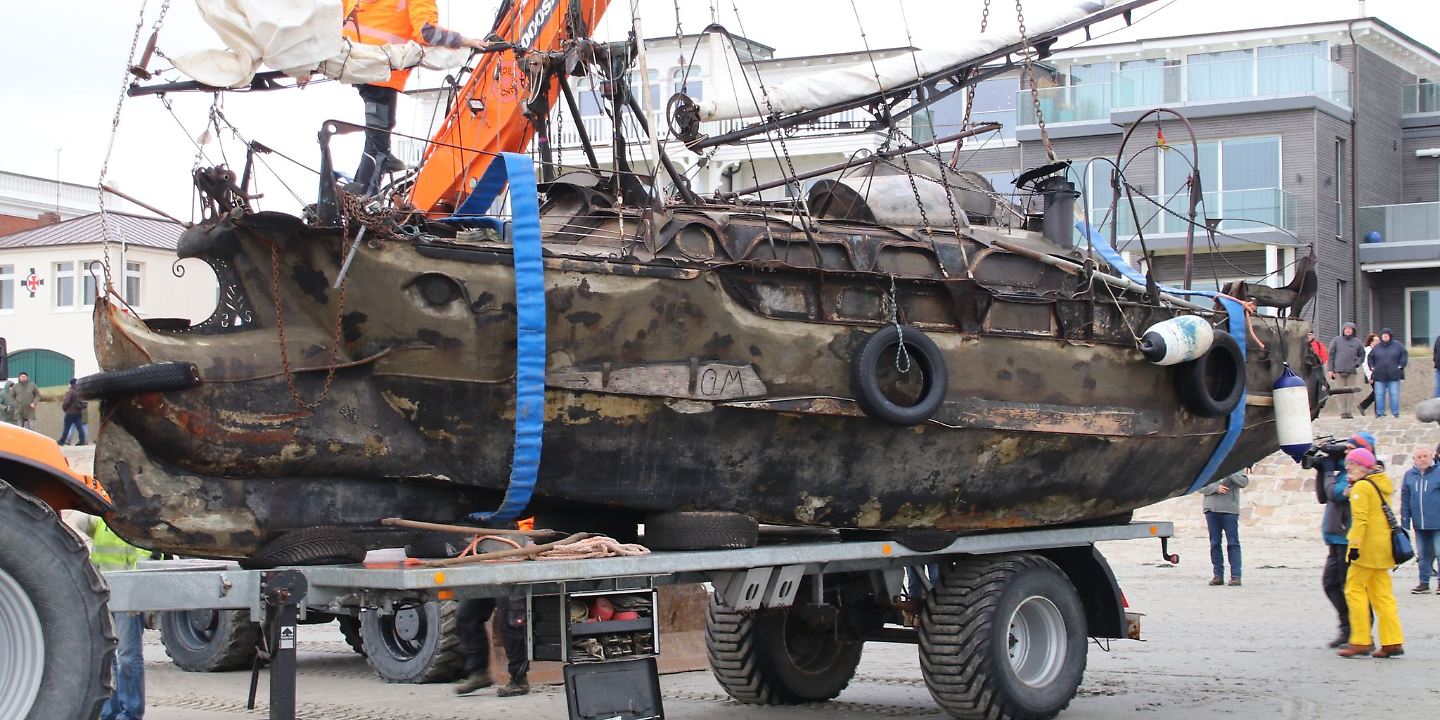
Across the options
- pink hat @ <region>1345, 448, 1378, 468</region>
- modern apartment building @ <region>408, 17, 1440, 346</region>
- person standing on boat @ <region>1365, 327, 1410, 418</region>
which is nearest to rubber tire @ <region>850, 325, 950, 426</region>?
pink hat @ <region>1345, 448, 1378, 468</region>

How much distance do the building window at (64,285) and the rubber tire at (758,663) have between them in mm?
29890

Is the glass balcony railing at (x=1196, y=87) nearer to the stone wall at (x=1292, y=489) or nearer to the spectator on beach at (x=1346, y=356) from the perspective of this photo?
the spectator on beach at (x=1346, y=356)

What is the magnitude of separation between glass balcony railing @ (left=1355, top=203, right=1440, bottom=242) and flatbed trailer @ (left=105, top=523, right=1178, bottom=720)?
25780 millimetres

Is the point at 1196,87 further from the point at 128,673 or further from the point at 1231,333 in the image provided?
the point at 128,673

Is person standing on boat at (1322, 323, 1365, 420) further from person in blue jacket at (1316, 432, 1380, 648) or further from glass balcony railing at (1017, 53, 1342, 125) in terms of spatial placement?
person in blue jacket at (1316, 432, 1380, 648)

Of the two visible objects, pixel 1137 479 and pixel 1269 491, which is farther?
pixel 1269 491

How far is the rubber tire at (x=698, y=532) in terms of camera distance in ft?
29.5

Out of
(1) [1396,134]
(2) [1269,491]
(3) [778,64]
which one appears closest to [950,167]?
(2) [1269,491]

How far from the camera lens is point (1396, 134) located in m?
36.7

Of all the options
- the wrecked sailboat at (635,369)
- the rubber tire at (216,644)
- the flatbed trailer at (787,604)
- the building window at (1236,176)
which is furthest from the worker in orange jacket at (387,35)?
the building window at (1236,176)

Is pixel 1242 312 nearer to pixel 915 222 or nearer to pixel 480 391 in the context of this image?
pixel 915 222

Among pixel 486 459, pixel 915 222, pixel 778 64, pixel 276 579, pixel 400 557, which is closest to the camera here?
pixel 276 579

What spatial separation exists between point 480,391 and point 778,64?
28.1m

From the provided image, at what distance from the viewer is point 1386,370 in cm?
2488
